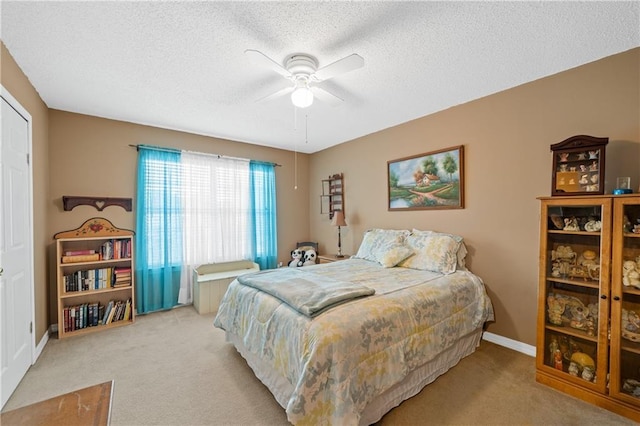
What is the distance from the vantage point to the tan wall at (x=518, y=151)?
2139 millimetres

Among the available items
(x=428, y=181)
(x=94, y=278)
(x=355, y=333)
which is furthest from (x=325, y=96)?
(x=94, y=278)

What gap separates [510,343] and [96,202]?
4957 millimetres

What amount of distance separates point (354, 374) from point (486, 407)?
42.9 inches

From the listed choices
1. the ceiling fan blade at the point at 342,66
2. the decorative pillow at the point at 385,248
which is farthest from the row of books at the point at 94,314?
the ceiling fan blade at the point at 342,66

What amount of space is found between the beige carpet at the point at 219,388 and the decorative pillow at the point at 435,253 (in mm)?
869

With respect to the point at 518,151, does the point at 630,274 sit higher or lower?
lower

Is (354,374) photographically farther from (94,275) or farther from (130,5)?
(94,275)

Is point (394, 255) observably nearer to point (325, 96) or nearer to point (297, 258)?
point (325, 96)

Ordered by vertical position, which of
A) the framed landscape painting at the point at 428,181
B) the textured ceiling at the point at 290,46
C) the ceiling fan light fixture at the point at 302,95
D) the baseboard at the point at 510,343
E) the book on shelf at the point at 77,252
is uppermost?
the textured ceiling at the point at 290,46

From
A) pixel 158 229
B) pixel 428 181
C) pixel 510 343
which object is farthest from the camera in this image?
pixel 158 229

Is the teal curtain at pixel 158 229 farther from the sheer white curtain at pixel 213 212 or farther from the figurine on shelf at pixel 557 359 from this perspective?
the figurine on shelf at pixel 557 359

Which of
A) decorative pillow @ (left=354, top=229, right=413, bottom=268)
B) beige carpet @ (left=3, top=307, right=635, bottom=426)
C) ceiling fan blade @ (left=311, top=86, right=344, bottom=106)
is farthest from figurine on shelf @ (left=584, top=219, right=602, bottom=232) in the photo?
ceiling fan blade @ (left=311, top=86, right=344, bottom=106)

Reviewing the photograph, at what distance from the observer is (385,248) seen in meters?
3.23

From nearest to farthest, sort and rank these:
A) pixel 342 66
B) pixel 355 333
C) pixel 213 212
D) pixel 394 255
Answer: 1. pixel 355 333
2. pixel 342 66
3. pixel 394 255
4. pixel 213 212
